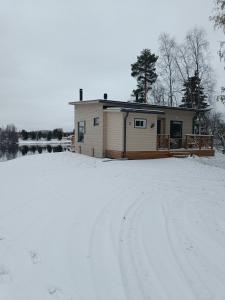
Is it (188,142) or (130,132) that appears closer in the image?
(130,132)

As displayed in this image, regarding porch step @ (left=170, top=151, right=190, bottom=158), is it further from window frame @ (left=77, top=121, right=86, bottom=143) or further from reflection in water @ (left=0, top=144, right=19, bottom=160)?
reflection in water @ (left=0, top=144, right=19, bottom=160)

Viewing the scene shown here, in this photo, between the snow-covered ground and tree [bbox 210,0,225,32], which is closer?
the snow-covered ground

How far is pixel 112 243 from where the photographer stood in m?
4.88

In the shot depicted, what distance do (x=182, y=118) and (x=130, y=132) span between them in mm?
5977

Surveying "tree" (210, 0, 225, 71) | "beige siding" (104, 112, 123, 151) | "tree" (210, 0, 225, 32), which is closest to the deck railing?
"beige siding" (104, 112, 123, 151)

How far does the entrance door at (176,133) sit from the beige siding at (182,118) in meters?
0.27

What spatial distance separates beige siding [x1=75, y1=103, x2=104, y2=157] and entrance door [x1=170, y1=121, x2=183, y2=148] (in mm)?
5358

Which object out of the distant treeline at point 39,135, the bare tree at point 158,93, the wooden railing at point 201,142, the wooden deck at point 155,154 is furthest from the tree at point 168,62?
the distant treeline at point 39,135

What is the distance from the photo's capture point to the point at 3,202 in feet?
25.9

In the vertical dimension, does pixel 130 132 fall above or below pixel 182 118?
below

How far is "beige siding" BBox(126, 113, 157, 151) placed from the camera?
55.1 feet

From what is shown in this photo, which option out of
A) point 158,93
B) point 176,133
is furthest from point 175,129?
point 158,93

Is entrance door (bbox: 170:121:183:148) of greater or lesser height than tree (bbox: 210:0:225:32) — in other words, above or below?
below

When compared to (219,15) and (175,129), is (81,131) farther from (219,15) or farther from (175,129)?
(219,15)
